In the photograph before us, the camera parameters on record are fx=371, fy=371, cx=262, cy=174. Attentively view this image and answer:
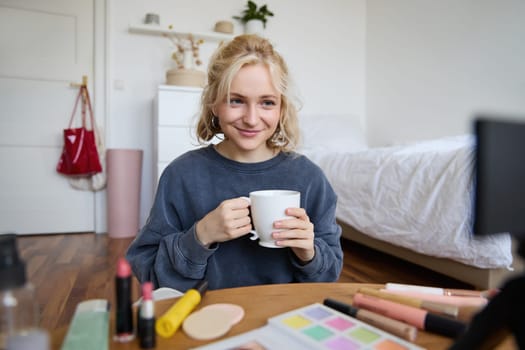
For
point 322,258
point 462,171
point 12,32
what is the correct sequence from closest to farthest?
point 322,258 < point 462,171 < point 12,32

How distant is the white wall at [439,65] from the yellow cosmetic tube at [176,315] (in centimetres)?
214

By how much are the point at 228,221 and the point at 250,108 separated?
10.8 inches

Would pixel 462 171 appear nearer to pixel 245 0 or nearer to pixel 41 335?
pixel 41 335

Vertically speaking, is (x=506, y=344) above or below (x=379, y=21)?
below

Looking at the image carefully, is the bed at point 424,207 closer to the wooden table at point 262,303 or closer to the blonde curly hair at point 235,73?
the blonde curly hair at point 235,73

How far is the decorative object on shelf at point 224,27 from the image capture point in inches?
113

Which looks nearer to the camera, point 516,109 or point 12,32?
point 516,109

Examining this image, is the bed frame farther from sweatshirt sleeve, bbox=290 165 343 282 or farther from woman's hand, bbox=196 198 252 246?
woman's hand, bbox=196 198 252 246

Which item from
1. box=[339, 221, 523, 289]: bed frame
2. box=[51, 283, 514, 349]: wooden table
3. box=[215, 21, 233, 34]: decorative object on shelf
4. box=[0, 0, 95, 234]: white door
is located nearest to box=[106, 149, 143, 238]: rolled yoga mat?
box=[0, 0, 95, 234]: white door

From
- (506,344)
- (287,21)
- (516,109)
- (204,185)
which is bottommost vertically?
(506,344)

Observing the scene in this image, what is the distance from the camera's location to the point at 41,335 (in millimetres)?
291

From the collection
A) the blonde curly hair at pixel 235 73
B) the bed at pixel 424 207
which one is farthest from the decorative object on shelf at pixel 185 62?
the blonde curly hair at pixel 235 73

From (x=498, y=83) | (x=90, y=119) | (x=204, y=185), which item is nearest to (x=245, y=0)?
(x=90, y=119)

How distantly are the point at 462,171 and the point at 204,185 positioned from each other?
3.34 ft
